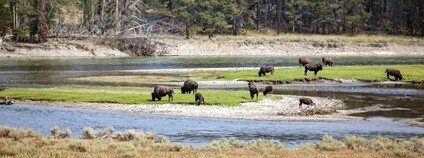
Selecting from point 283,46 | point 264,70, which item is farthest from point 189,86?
point 283,46

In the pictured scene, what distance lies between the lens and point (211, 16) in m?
121

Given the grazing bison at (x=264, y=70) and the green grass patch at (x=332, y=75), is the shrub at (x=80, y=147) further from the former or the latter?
the grazing bison at (x=264, y=70)

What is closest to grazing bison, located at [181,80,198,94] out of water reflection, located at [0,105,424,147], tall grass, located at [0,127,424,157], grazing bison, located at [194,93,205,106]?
grazing bison, located at [194,93,205,106]

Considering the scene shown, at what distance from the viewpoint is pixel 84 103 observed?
39.9 metres

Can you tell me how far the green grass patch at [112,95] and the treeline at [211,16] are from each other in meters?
53.0

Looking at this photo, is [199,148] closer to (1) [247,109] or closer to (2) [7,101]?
(1) [247,109]

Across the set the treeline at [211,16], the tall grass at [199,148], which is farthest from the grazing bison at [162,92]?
the treeline at [211,16]

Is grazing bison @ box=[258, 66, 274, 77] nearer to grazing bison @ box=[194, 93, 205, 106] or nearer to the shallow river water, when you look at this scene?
the shallow river water

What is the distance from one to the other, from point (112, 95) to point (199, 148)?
19.4 m

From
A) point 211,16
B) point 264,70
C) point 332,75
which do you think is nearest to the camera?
point 264,70

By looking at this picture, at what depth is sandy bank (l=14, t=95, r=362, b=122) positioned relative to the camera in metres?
35.2

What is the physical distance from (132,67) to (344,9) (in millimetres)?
66673

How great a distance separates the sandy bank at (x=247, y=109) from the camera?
1385 inches

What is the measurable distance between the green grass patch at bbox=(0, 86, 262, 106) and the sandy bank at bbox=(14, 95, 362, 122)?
0.83 metres
